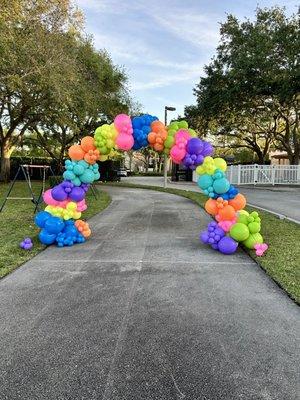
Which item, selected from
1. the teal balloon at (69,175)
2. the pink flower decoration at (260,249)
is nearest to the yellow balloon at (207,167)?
the pink flower decoration at (260,249)

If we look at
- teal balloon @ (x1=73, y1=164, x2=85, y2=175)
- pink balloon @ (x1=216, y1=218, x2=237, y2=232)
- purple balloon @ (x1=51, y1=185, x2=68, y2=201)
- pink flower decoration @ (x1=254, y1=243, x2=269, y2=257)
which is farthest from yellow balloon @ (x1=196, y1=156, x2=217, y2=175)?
purple balloon @ (x1=51, y1=185, x2=68, y2=201)

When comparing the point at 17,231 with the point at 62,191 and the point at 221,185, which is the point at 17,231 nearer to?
the point at 62,191

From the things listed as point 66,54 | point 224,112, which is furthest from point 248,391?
point 224,112

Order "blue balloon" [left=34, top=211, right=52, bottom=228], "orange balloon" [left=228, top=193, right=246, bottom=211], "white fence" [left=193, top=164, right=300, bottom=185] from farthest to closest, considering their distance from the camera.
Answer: "white fence" [left=193, top=164, right=300, bottom=185]
"blue balloon" [left=34, top=211, right=52, bottom=228]
"orange balloon" [left=228, top=193, right=246, bottom=211]

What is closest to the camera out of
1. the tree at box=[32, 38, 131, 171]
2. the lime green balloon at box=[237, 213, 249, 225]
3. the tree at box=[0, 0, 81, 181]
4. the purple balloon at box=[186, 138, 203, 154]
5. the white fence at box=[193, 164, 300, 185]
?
the lime green balloon at box=[237, 213, 249, 225]

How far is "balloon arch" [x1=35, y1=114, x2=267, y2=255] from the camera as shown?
284 inches

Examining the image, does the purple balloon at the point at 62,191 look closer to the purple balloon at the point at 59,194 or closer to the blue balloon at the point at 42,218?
the purple balloon at the point at 59,194

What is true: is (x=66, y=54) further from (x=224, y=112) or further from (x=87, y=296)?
(x=224, y=112)

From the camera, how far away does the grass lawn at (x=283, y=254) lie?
5242mm

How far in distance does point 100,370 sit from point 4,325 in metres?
1.46

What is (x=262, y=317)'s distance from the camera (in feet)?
13.6

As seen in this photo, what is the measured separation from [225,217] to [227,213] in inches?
3.6

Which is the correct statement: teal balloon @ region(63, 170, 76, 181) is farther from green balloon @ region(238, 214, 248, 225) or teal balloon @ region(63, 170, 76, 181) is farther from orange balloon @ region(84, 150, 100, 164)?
green balloon @ region(238, 214, 248, 225)

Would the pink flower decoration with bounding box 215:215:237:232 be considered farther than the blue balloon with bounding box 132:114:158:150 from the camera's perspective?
No
